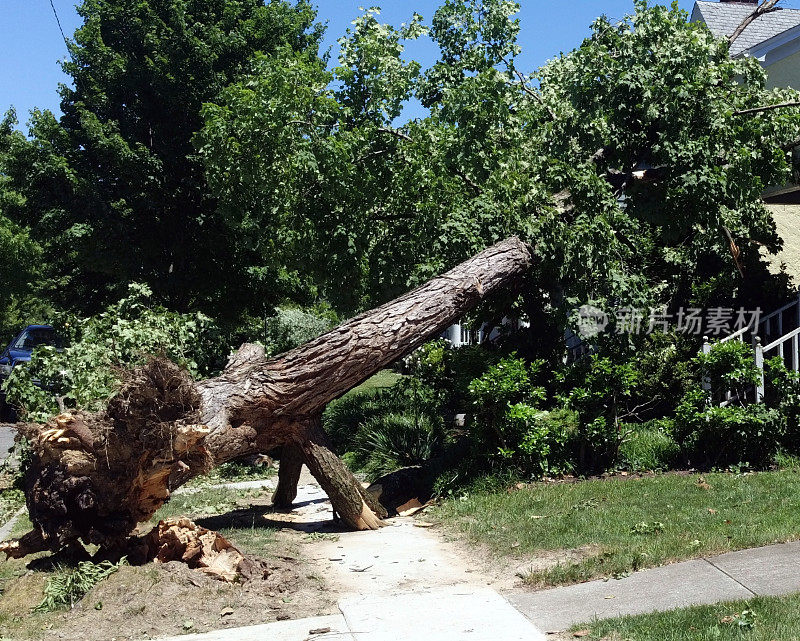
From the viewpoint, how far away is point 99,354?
383 inches

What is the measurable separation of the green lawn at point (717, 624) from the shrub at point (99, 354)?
17.1 ft

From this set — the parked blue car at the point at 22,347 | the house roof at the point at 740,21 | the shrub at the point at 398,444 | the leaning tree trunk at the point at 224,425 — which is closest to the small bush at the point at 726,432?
the leaning tree trunk at the point at 224,425

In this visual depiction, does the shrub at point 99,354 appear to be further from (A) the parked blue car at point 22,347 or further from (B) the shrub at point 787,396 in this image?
(A) the parked blue car at point 22,347

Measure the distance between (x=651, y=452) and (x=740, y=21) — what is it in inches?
569

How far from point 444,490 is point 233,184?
6499 millimetres

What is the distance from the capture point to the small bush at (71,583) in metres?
5.79

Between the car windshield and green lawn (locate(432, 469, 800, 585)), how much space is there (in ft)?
45.9

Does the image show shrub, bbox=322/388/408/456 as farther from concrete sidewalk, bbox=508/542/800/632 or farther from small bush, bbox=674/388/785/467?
concrete sidewalk, bbox=508/542/800/632

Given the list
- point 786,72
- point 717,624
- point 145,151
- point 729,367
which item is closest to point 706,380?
point 729,367

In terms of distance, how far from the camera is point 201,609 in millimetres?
5773

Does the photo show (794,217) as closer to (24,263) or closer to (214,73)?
(214,73)

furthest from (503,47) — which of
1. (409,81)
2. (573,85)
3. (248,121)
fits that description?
(248,121)

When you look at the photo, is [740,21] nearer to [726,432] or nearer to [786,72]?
[786,72]

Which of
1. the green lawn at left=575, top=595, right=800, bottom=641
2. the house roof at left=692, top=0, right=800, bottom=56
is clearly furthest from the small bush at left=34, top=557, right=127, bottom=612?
the house roof at left=692, top=0, right=800, bottom=56
